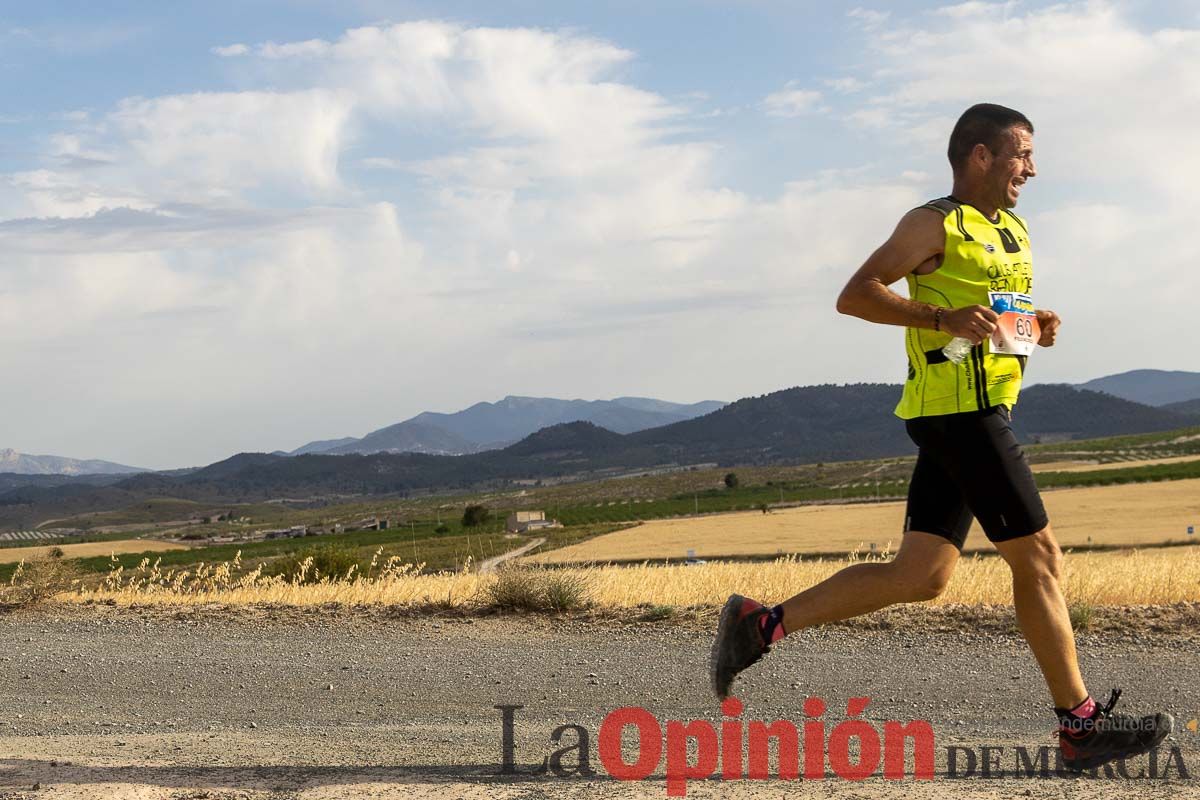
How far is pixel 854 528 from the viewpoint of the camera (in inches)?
2611

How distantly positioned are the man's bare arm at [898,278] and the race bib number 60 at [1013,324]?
0.35 ft

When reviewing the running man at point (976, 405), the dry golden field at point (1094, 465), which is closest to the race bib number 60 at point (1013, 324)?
the running man at point (976, 405)

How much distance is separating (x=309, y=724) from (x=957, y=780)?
2.88 metres

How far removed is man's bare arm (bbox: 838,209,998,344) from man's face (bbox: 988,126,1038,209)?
31 cm

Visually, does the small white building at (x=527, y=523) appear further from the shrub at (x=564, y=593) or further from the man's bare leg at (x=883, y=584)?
the man's bare leg at (x=883, y=584)

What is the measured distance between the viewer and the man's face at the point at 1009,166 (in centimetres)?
438

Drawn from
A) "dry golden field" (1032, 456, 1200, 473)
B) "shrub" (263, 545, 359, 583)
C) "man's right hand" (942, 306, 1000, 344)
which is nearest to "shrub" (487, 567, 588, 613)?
"man's right hand" (942, 306, 1000, 344)

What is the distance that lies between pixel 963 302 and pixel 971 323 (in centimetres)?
22

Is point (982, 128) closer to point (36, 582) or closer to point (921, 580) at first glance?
point (921, 580)

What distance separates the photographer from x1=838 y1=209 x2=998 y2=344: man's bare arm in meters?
4.09

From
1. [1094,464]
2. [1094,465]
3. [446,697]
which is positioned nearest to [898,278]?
[446,697]

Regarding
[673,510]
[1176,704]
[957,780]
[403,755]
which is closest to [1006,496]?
[957,780]

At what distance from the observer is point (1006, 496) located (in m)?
4.13

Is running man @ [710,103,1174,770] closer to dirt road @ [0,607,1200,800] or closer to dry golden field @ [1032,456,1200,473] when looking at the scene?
dirt road @ [0,607,1200,800]
